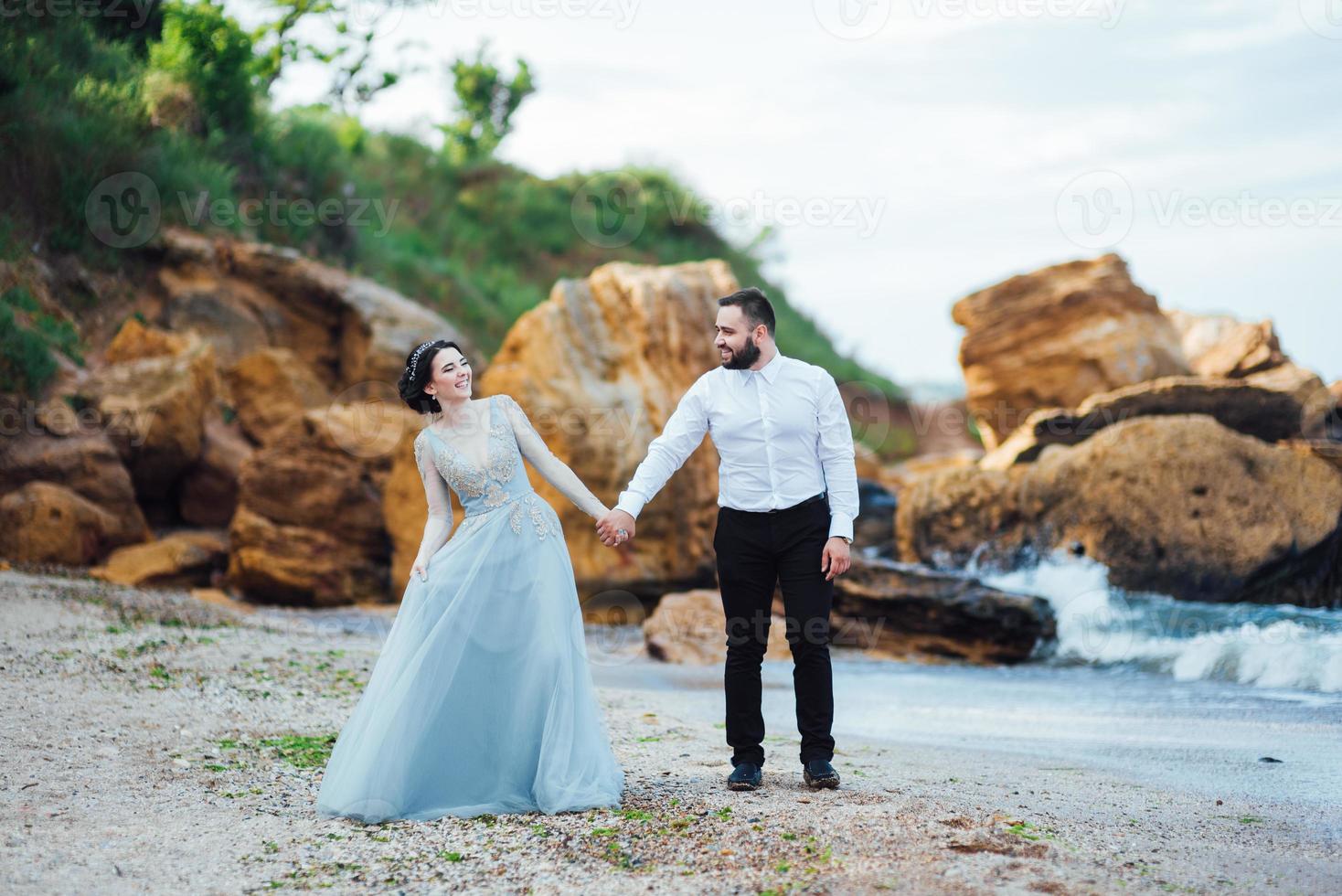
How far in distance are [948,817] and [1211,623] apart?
25.4 feet

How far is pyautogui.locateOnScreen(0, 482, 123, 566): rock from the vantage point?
1202cm

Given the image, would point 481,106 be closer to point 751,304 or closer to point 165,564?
point 165,564

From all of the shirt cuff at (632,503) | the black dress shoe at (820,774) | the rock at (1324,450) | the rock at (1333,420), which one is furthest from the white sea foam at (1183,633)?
the shirt cuff at (632,503)

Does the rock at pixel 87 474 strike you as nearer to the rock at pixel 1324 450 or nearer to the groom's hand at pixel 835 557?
the groom's hand at pixel 835 557

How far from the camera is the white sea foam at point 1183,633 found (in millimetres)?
9750

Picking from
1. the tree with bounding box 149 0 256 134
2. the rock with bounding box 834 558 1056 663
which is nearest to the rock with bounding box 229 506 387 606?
the rock with bounding box 834 558 1056 663

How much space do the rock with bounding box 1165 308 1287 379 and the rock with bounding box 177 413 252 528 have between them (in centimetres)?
1458

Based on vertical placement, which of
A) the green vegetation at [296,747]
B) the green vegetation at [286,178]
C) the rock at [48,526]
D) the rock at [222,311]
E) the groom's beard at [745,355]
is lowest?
the green vegetation at [296,747]

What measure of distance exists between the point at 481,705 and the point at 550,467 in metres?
1.05

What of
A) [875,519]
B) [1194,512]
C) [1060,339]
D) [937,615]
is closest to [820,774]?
[937,615]

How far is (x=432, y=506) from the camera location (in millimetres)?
5156

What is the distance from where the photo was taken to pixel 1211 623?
11.1 metres

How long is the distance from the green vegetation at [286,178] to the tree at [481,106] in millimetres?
50

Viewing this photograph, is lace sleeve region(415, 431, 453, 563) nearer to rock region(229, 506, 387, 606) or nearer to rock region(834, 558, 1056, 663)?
rock region(834, 558, 1056, 663)
